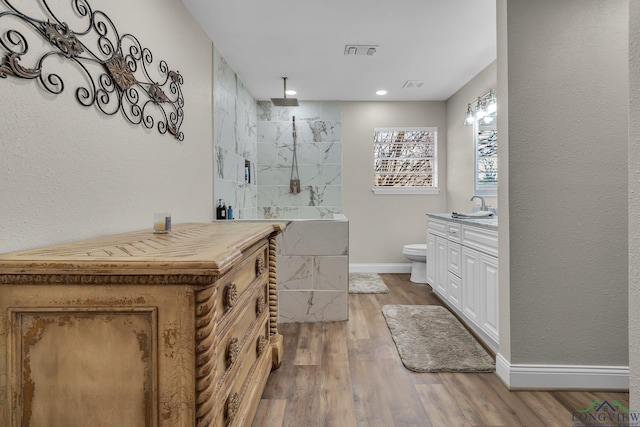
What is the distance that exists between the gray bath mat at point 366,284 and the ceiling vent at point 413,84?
2.39 m

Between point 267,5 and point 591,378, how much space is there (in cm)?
304

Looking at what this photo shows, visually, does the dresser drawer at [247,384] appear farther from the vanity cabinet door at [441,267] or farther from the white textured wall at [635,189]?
the vanity cabinet door at [441,267]

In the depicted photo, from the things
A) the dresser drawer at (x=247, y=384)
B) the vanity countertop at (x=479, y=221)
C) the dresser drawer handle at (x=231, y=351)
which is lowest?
the dresser drawer at (x=247, y=384)

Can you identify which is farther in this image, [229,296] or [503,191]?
[503,191]

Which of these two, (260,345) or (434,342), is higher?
(260,345)

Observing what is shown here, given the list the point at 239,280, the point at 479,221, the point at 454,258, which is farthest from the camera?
the point at 454,258

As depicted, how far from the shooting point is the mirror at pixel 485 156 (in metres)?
3.59

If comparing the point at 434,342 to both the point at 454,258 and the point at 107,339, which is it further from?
the point at 107,339

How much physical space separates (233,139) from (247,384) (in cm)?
266

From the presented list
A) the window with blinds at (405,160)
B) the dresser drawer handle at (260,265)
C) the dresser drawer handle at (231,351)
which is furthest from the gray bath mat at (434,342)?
the window with blinds at (405,160)

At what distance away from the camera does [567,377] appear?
1939mm

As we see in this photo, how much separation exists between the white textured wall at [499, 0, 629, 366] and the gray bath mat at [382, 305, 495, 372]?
362mm

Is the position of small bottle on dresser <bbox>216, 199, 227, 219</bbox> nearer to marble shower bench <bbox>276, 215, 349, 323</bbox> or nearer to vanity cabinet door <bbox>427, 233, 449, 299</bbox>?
marble shower bench <bbox>276, 215, 349, 323</bbox>

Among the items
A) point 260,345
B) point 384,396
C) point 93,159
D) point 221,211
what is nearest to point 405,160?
point 221,211
